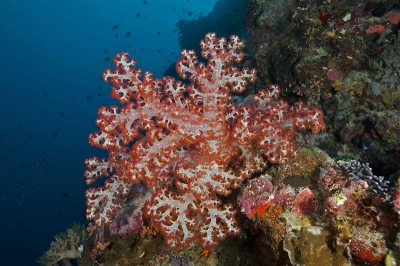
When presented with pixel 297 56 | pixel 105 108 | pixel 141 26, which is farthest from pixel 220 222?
pixel 141 26

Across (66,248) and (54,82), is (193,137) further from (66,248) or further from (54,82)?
(54,82)

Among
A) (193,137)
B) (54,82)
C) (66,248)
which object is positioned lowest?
(66,248)

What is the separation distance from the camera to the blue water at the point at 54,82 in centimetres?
6056

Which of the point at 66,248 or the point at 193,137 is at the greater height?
the point at 193,137

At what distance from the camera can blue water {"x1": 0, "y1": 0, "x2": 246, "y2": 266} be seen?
199 feet

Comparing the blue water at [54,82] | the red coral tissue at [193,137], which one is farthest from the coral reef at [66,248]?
the blue water at [54,82]

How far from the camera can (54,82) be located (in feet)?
286

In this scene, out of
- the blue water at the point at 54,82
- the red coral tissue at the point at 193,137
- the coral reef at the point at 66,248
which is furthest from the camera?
the blue water at the point at 54,82

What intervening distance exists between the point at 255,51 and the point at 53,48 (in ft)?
318

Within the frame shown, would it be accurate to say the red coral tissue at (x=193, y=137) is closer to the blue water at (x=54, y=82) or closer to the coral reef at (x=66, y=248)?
the coral reef at (x=66, y=248)

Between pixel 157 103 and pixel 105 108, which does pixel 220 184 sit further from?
pixel 105 108

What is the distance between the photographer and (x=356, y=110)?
5.88 m

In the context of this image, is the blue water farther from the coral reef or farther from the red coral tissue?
the red coral tissue

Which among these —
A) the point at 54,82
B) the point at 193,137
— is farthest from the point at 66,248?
the point at 54,82
